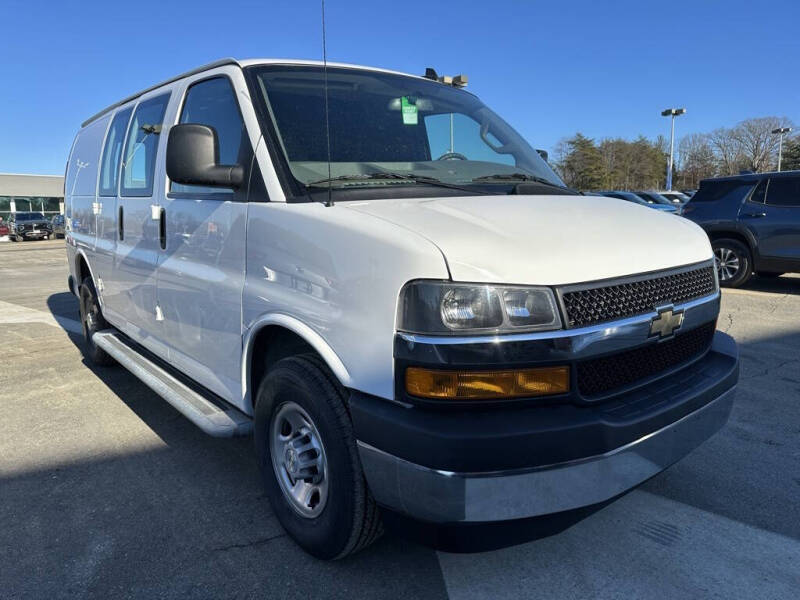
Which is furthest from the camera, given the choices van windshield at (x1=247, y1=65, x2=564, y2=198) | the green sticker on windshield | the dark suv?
the dark suv

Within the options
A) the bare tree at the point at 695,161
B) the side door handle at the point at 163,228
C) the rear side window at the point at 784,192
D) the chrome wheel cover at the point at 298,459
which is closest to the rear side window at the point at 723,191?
the rear side window at the point at 784,192

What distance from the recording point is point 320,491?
246cm

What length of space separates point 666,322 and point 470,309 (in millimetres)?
871

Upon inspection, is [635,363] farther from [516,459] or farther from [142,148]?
[142,148]

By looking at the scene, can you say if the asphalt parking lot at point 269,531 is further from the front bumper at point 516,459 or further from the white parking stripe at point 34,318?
the white parking stripe at point 34,318

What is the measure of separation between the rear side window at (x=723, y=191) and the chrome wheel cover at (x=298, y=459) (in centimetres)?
915

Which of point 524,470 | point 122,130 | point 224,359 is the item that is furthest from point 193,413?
point 122,130

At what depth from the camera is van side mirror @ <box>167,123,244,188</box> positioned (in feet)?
8.77

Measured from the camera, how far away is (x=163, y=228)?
354cm

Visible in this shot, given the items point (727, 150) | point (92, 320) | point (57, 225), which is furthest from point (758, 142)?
point (92, 320)

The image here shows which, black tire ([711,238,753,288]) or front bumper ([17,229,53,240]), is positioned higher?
black tire ([711,238,753,288])

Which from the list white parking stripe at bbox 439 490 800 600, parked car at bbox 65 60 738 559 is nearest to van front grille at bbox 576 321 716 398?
parked car at bbox 65 60 738 559

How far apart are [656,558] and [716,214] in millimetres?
8484

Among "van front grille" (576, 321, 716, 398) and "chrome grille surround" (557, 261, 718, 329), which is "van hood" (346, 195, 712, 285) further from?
"van front grille" (576, 321, 716, 398)
